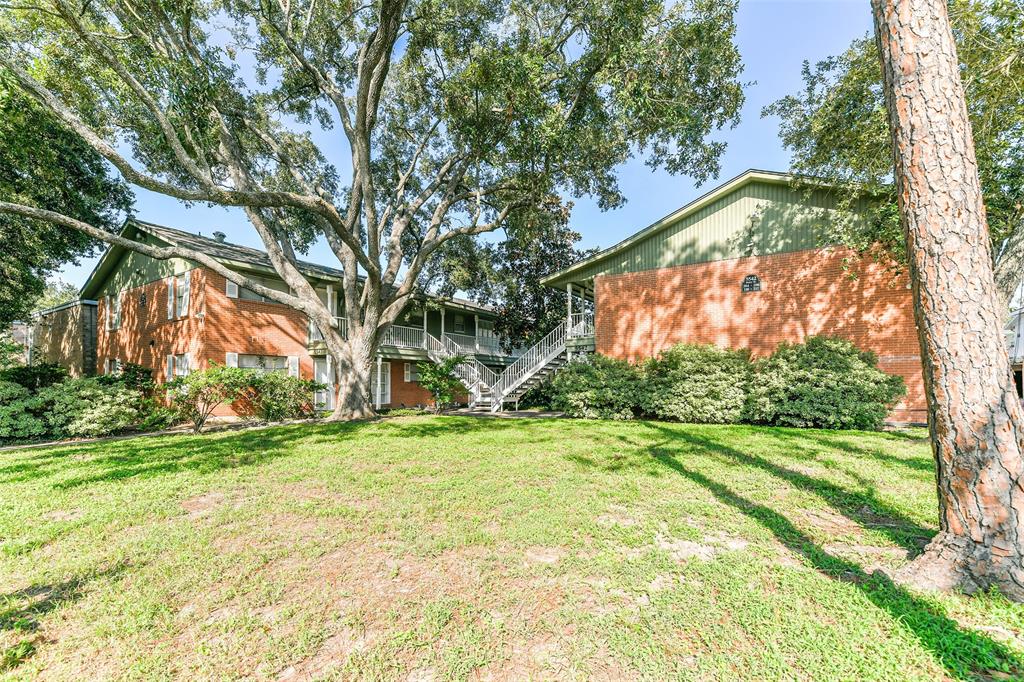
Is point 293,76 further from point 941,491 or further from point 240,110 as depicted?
point 941,491

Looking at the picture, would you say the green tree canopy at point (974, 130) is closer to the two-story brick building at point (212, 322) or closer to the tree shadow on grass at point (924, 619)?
the tree shadow on grass at point (924, 619)

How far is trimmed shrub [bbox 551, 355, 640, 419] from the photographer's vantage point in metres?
13.0

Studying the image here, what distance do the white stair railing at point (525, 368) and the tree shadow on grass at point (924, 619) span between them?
12.6 metres

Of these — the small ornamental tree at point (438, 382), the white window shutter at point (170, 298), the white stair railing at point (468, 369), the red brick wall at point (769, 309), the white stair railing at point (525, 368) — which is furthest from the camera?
the white stair railing at point (468, 369)

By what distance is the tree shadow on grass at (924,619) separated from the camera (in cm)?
221

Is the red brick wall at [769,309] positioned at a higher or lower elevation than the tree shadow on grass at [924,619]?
higher

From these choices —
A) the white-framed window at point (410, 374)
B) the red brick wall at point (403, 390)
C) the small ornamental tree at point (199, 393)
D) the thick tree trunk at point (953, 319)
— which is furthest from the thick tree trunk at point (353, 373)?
the thick tree trunk at point (953, 319)

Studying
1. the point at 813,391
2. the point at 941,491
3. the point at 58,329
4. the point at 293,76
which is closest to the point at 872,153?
the point at 813,391

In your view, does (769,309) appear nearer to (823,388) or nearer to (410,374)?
→ (823,388)

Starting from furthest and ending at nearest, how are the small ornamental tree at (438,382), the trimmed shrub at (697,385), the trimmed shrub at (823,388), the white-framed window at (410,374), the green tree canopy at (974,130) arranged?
the white-framed window at (410,374)
the small ornamental tree at (438,382)
the trimmed shrub at (697,385)
the trimmed shrub at (823,388)
the green tree canopy at (974,130)

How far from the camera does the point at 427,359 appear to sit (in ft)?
65.5

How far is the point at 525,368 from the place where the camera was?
55.9 ft

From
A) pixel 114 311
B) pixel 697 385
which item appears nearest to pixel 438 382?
pixel 697 385

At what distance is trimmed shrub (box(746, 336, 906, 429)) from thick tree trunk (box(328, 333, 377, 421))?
11.7 meters
